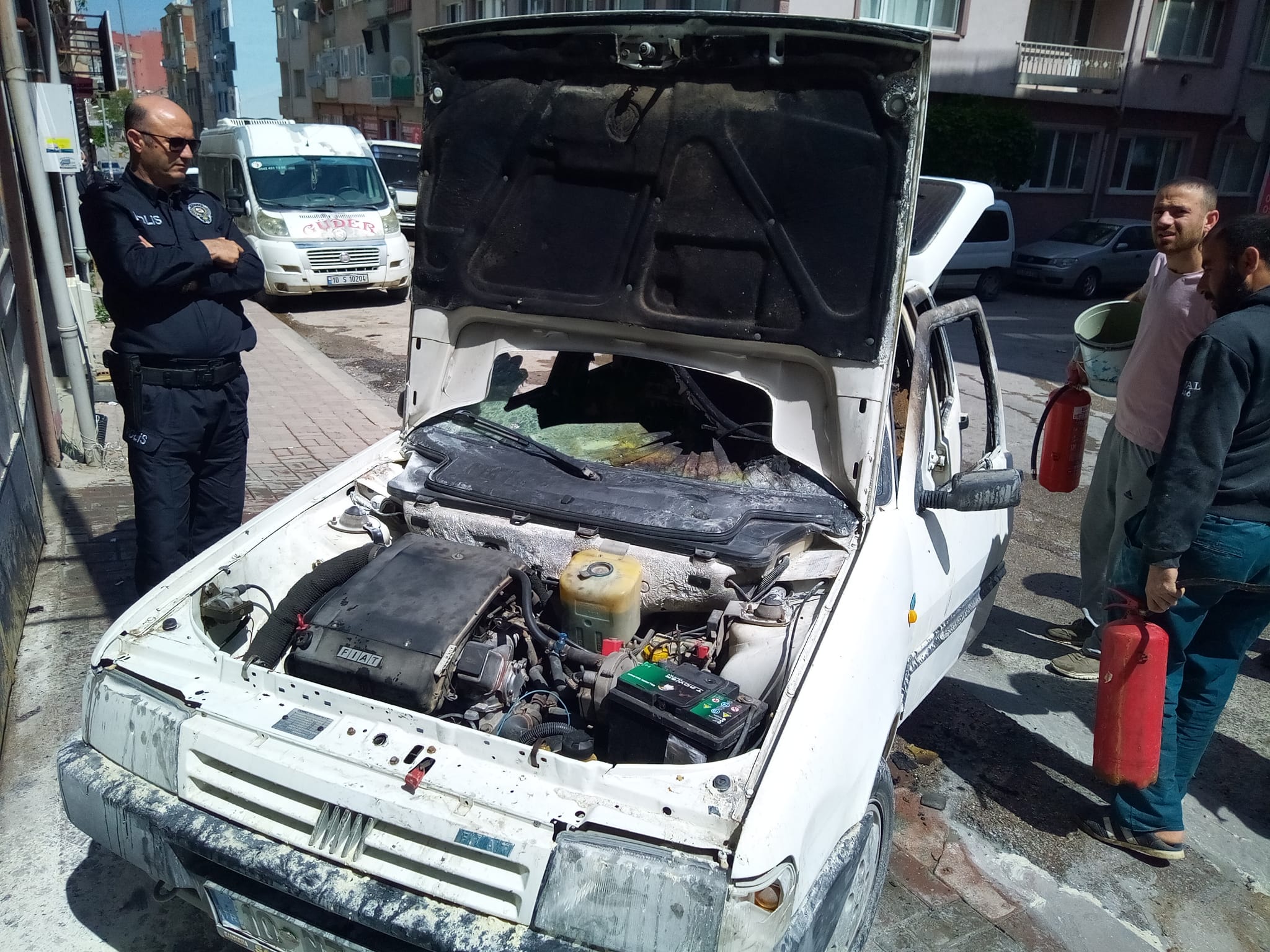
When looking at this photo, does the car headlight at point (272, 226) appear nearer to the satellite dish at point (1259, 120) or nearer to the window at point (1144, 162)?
the satellite dish at point (1259, 120)

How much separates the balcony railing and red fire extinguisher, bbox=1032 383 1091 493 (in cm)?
2029

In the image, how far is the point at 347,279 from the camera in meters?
12.8

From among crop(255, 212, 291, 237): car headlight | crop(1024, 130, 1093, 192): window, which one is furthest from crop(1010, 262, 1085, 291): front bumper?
crop(255, 212, 291, 237): car headlight

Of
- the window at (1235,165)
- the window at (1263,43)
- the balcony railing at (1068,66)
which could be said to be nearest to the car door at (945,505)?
the balcony railing at (1068,66)

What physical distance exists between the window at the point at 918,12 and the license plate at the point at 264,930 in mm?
20627

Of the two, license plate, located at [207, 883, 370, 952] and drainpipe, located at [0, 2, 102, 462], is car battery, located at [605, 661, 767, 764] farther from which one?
drainpipe, located at [0, 2, 102, 462]

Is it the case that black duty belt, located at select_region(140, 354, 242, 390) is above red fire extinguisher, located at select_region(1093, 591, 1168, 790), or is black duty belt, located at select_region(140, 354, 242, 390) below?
above

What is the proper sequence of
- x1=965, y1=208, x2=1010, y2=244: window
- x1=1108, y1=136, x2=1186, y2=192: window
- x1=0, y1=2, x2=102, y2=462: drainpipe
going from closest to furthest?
x1=0, y1=2, x2=102, y2=462: drainpipe
x1=965, y1=208, x2=1010, y2=244: window
x1=1108, y1=136, x2=1186, y2=192: window

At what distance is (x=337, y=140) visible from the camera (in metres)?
13.9

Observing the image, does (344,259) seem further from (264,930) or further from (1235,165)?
(1235,165)

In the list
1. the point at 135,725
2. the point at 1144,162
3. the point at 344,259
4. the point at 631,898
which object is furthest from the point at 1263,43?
the point at 135,725

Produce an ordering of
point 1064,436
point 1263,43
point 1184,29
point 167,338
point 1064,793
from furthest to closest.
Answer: point 1263,43
point 1184,29
point 1064,436
point 167,338
point 1064,793

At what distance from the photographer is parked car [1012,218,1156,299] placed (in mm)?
17047

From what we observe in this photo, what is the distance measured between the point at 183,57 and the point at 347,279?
7224cm
